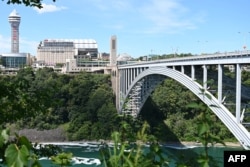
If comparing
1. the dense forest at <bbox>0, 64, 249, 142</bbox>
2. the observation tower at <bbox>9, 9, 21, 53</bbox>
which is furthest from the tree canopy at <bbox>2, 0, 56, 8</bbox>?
the observation tower at <bbox>9, 9, 21, 53</bbox>

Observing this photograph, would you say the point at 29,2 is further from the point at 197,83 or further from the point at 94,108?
the point at 94,108

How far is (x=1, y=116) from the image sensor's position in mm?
4344

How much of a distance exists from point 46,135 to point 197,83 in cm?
2778

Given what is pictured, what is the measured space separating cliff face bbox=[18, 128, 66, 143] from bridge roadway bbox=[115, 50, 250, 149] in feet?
27.5

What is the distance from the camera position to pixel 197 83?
15.5 m

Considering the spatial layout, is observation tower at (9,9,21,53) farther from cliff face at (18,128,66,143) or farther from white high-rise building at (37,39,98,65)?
cliff face at (18,128,66,143)

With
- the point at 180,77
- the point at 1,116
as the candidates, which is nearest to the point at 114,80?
the point at 180,77

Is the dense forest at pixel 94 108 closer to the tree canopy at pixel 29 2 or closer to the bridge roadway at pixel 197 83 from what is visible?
the bridge roadway at pixel 197 83

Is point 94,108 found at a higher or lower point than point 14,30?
lower

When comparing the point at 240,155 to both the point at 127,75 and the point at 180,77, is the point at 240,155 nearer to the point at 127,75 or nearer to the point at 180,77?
the point at 180,77

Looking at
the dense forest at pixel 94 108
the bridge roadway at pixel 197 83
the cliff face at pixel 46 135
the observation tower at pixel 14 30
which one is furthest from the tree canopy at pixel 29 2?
the observation tower at pixel 14 30

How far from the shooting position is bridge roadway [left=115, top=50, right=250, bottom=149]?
10.2 m

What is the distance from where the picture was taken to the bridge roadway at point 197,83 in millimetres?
10186

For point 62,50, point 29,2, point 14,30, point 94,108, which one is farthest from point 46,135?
point 14,30
